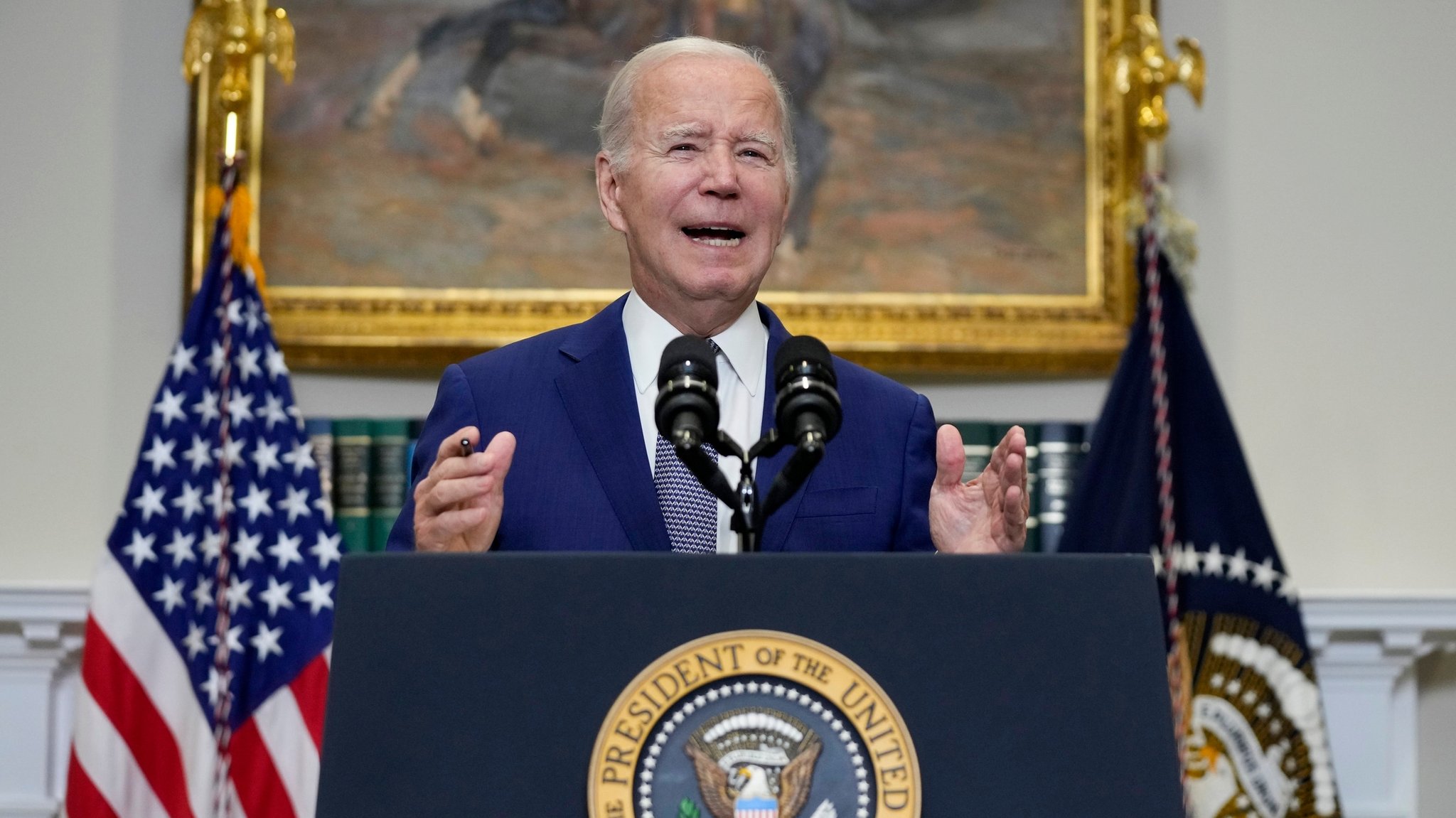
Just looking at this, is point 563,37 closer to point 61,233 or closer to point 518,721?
point 61,233

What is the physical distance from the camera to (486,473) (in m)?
1.55

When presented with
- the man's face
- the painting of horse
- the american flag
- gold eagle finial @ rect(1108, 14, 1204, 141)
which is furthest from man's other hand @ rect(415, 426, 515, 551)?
gold eagle finial @ rect(1108, 14, 1204, 141)

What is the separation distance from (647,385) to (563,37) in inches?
94.9

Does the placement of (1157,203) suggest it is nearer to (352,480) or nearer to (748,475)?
(352,480)

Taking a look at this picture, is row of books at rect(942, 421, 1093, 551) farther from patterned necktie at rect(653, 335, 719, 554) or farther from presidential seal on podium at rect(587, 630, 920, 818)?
presidential seal on podium at rect(587, 630, 920, 818)

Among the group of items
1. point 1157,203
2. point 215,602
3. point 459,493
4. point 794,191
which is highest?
point 794,191

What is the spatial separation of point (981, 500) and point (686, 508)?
1.26 ft

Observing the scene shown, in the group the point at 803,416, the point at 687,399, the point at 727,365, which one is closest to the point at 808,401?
the point at 803,416

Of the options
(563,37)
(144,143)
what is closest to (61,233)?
(144,143)

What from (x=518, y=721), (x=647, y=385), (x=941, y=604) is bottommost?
(x=518, y=721)

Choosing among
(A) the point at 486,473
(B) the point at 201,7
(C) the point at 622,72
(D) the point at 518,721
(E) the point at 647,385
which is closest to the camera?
(D) the point at 518,721

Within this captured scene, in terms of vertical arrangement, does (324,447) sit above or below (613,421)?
above

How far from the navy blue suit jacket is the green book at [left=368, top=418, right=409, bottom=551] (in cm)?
185

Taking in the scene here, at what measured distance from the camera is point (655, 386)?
6.76ft
